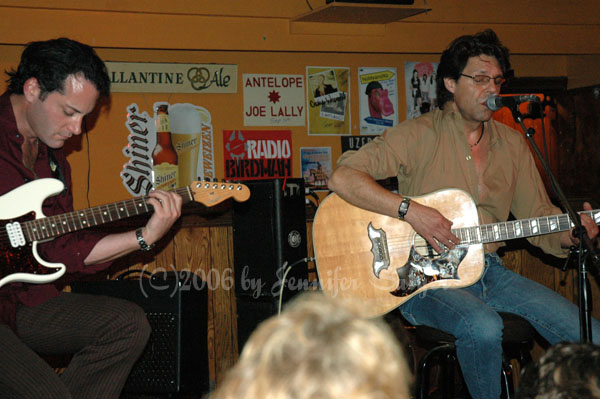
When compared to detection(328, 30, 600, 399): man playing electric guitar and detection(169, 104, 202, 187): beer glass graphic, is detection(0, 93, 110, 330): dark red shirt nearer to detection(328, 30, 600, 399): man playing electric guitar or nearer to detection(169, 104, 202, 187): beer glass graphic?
detection(328, 30, 600, 399): man playing electric guitar

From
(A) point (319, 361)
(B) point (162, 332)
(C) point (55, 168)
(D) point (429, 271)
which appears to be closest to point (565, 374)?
(A) point (319, 361)

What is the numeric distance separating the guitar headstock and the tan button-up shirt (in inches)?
22.9

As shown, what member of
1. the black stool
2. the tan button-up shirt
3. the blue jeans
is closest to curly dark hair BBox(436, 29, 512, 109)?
the tan button-up shirt

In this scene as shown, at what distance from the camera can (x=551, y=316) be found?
9.13 feet

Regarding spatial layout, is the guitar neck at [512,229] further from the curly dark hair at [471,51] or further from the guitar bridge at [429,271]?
the curly dark hair at [471,51]

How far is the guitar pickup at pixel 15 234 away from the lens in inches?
104

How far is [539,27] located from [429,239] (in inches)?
136

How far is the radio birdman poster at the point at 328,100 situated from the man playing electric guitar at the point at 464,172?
2152 mm

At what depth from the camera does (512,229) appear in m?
2.97

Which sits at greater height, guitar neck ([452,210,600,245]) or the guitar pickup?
the guitar pickup

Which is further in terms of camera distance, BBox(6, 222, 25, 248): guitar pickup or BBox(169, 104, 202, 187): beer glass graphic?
BBox(169, 104, 202, 187): beer glass graphic

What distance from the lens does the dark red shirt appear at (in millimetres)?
2658

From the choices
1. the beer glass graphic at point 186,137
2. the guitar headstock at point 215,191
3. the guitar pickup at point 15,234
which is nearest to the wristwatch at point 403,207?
the guitar headstock at point 215,191

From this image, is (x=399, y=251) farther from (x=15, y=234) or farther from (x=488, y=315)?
(x=15, y=234)
